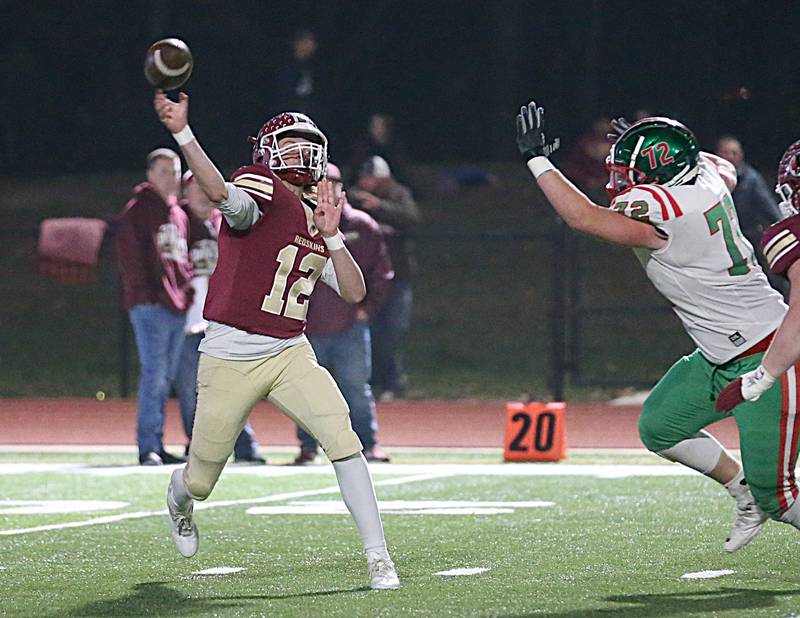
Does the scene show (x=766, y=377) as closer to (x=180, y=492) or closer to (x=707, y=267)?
(x=707, y=267)

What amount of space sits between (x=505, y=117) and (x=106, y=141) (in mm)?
6388

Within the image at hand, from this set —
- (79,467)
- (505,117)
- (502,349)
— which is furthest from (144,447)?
(505,117)

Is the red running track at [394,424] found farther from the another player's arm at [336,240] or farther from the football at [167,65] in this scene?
the football at [167,65]

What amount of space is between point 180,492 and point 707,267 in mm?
2199

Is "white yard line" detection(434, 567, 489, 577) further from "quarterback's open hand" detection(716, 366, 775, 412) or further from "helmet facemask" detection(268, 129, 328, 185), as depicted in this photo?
"helmet facemask" detection(268, 129, 328, 185)

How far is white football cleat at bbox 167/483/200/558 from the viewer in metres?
7.46

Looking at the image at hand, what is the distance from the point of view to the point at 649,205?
6.80 m

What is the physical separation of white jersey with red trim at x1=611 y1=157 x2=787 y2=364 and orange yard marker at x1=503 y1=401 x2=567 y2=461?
5065 mm

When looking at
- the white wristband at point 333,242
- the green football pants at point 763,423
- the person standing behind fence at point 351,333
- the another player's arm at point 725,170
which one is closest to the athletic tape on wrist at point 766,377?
the green football pants at point 763,423

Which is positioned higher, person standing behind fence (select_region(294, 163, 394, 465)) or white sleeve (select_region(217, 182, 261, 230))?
white sleeve (select_region(217, 182, 261, 230))

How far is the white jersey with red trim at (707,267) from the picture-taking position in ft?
22.5

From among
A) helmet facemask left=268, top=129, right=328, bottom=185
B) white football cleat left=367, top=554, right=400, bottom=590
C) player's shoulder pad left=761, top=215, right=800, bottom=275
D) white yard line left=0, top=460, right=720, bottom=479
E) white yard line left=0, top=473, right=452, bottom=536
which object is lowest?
white yard line left=0, top=460, right=720, bottom=479

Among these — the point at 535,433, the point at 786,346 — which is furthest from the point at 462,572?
the point at 535,433

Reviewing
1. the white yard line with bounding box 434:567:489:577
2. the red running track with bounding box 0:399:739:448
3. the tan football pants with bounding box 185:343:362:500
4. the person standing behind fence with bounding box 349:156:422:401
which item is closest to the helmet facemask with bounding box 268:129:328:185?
the tan football pants with bounding box 185:343:362:500
